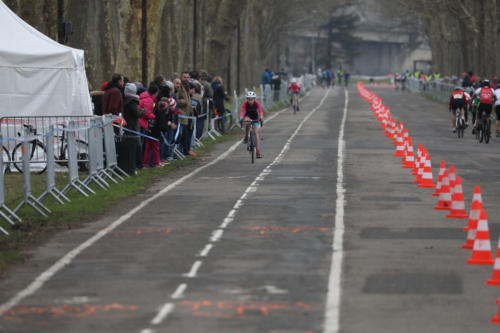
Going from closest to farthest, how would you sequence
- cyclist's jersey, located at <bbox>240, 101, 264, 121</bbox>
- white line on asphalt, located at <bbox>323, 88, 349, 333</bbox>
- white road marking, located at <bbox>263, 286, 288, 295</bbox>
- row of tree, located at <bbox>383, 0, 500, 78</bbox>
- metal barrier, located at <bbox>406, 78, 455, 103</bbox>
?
white line on asphalt, located at <bbox>323, 88, 349, 333</bbox> < white road marking, located at <bbox>263, 286, 288, 295</bbox> < cyclist's jersey, located at <bbox>240, 101, 264, 121</bbox> < row of tree, located at <bbox>383, 0, 500, 78</bbox> < metal barrier, located at <bbox>406, 78, 455, 103</bbox>

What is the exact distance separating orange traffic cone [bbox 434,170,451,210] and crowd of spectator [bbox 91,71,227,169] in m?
7.67

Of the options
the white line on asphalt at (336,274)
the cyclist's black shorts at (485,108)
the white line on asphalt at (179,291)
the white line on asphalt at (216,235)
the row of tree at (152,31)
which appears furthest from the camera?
the cyclist's black shorts at (485,108)

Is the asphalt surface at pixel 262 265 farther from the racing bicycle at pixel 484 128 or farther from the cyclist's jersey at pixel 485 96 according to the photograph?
the cyclist's jersey at pixel 485 96

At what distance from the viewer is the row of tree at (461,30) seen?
55000mm

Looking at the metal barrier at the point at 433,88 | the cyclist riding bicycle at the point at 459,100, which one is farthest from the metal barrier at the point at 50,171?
the metal barrier at the point at 433,88

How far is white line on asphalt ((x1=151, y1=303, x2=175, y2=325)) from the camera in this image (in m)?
9.70

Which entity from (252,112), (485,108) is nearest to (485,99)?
(485,108)

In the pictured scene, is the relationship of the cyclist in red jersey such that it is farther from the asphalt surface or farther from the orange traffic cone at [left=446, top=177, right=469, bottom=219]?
the orange traffic cone at [left=446, top=177, right=469, bottom=219]

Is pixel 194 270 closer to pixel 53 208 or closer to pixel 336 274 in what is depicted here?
pixel 336 274

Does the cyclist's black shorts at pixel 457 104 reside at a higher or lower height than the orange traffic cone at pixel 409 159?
higher

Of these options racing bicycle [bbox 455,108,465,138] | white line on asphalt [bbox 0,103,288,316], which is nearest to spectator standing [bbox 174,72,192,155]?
white line on asphalt [bbox 0,103,288,316]

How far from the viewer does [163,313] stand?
10.0m

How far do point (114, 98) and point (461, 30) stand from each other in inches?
1961

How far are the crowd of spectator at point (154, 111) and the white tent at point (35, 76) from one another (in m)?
0.77
